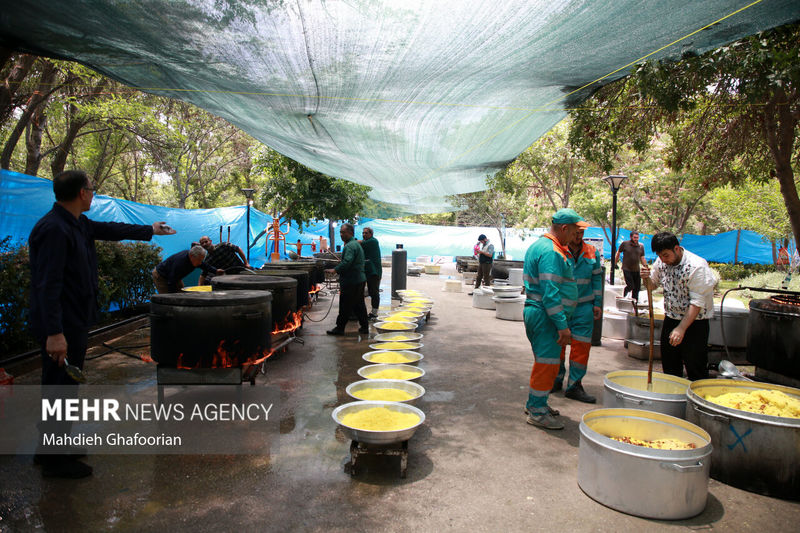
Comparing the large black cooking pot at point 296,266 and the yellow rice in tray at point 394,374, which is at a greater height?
the large black cooking pot at point 296,266

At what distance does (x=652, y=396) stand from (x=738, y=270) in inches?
805

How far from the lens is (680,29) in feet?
11.9

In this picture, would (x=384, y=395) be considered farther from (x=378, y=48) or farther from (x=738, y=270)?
(x=738, y=270)

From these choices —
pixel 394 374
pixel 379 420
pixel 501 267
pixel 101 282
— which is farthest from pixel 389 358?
pixel 501 267

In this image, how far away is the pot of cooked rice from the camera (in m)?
3.43

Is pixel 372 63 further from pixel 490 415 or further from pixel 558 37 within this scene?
pixel 490 415

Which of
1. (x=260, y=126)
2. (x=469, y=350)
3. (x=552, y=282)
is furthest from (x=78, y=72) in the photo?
(x=552, y=282)

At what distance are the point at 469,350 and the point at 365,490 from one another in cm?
459

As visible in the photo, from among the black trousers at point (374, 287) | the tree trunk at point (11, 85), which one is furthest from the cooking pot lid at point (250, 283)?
the black trousers at point (374, 287)

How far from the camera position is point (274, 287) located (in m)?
6.11

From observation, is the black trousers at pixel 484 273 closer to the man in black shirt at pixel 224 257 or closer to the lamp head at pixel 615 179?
the lamp head at pixel 615 179

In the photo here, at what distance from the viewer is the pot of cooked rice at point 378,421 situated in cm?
343

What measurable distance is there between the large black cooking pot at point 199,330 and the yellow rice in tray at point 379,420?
1372 mm

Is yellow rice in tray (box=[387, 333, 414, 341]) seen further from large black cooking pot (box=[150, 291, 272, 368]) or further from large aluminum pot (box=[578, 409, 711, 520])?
large aluminum pot (box=[578, 409, 711, 520])
